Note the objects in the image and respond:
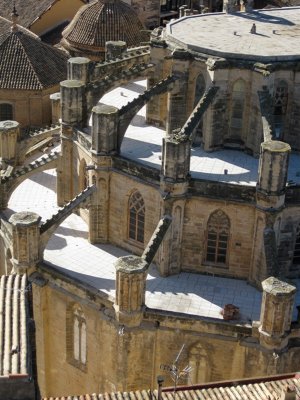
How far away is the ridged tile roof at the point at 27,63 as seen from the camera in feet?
180

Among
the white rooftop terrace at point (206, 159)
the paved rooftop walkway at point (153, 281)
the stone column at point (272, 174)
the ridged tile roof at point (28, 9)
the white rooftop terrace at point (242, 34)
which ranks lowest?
the paved rooftop walkway at point (153, 281)

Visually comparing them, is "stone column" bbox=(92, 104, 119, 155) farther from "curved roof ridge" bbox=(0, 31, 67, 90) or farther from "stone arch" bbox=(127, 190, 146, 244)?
"curved roof ridge" bbox=(0, 31, 67, 90)

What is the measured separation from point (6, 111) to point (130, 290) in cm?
2683

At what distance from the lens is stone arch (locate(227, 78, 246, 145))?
3950 cm

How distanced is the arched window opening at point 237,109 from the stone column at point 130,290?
1032 cm

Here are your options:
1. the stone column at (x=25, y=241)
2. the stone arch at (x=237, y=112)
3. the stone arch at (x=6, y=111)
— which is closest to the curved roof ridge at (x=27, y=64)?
the stone arch at (x=6, y=111)

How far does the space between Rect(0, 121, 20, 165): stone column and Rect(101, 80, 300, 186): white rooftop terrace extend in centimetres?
745

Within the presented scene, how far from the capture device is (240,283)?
37219 millimetres

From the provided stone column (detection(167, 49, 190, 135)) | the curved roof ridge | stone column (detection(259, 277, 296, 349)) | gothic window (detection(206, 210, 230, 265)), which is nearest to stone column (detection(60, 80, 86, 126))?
stone column (detection(167, 49, 190, 135))

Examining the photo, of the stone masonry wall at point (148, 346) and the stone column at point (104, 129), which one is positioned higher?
the stone column at point (104, 129)

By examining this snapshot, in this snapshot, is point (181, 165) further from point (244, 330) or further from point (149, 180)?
point (244, 330)

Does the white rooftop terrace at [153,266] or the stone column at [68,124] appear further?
the stone column at [68,124]

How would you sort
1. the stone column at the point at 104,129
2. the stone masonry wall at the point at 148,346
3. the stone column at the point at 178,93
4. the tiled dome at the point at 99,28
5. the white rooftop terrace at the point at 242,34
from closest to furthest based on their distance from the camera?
1. the stone masonry wall at the point at 148,346
2. the stone column at the point at 104,129
3. the white rooftop terrace at the point at 242,34
4. the stone column at the point at 178,93
5. the tiled dome at the point at 99,28

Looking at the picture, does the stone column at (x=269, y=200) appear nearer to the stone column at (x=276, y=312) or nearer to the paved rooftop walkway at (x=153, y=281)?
the paved rooftop walkway at (x=153, y=281)
